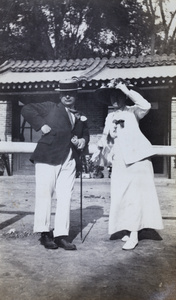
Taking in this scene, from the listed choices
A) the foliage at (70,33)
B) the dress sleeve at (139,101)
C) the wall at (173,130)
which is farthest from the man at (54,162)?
the foliage at (70,33)

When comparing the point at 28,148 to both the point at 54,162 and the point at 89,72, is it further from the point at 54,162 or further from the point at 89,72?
the point at 89,72

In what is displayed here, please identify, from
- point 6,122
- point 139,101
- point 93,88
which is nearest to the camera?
point 139,101

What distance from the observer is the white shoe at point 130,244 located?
324cm

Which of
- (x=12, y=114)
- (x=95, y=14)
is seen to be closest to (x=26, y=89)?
(x=12, y=114)

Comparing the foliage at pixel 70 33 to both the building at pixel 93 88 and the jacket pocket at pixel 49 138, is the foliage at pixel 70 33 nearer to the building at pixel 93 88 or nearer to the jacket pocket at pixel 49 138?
the building at pixel 93 88

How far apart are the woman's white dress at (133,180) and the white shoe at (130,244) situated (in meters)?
0.11

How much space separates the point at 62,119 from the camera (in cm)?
327

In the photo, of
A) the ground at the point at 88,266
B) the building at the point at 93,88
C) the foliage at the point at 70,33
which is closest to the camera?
the ground at the point at 88,266

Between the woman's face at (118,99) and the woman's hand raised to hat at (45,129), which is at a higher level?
the woman's face at (118,99)

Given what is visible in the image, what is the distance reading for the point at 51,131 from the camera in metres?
3.23

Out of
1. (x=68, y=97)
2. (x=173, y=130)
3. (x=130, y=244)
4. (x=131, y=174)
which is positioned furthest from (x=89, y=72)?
(x=130, y=244)

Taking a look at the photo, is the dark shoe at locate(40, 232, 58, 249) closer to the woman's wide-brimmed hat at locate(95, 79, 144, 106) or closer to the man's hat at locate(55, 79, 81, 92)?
the man's hat at locate(55, 79, 81, 92)

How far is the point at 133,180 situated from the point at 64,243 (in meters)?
0.90

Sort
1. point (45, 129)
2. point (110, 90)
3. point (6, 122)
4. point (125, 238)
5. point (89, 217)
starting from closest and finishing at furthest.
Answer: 1. point (45, 129)
2. point (110, 90)
3. point (125, 238)
4. point (89, 217)
5. point (6, 122)
